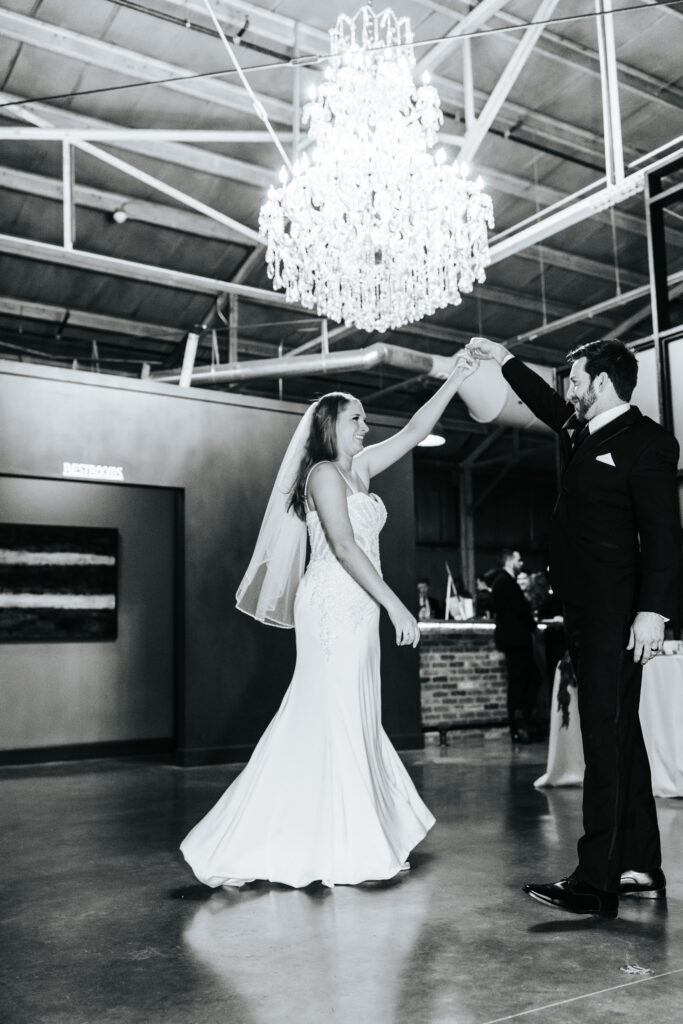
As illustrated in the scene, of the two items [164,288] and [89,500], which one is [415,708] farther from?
[164,288]

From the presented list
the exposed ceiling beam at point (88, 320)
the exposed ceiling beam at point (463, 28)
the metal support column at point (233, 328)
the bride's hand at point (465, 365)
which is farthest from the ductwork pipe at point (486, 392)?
the exposed ceiling beam at point (88, 320)

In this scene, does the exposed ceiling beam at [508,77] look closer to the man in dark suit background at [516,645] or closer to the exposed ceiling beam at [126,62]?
the exposed ceiling beam at [126,62]

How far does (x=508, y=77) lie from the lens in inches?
254

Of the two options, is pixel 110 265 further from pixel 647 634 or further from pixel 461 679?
pixel 647 634

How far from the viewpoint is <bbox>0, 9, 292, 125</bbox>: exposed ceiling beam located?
6.21 m

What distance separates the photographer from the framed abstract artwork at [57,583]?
6.96 metres

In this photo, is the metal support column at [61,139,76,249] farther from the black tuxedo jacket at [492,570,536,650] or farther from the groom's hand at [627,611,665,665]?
the groom's hand at [627,611,665,665]

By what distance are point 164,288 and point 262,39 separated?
13.3 ft

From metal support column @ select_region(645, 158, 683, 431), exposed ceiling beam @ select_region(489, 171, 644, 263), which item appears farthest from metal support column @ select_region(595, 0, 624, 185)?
metal support column @ select_region(645, 158, 683, 431)

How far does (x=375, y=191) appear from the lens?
6086 mm

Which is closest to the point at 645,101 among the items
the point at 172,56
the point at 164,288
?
the point at 172,56

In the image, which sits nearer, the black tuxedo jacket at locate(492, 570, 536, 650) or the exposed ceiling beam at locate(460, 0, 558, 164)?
the exposed ceiling beam at locate(460, 0, 558, 164)

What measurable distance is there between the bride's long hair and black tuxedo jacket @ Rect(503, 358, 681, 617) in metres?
0.90

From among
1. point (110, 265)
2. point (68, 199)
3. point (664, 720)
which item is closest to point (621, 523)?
point (664, 720)
